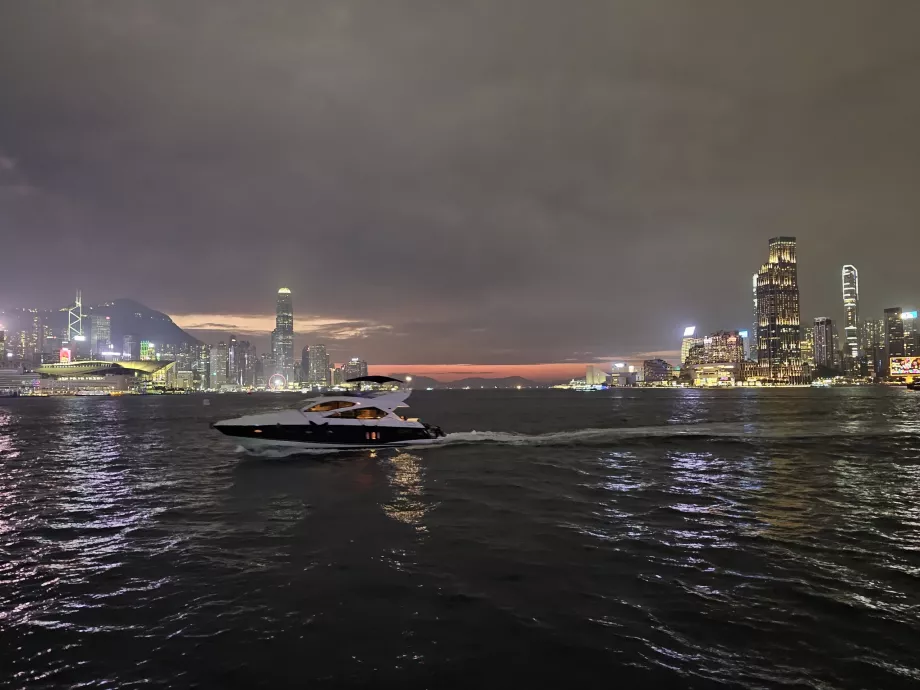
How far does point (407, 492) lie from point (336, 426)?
11.7m

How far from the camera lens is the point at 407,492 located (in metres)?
18.6

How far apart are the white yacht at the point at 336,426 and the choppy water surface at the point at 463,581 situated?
6317 mm

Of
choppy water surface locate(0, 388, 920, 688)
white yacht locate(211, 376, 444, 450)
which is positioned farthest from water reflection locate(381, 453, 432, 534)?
white yacht locate(211, 376, 444, 450)

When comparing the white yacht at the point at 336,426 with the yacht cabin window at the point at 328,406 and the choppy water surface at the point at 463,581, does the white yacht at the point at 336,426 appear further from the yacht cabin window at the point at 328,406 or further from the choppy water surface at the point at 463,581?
the choppy water surface at the point at 463,581

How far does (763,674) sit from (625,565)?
4.19m

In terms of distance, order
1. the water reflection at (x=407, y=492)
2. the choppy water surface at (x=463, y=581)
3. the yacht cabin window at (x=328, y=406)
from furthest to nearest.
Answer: the yacht cabin window at (x=328, y=406)
the water reflection at (x=407, y=492)
the choppy water surface at (x=463, y=581)

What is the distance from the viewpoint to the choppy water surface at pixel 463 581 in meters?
6.62

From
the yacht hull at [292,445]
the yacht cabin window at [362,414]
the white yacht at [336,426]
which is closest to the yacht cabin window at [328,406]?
the white yacht at [336,426]

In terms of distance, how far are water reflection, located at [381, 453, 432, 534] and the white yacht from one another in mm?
2770

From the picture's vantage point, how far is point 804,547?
11.6m

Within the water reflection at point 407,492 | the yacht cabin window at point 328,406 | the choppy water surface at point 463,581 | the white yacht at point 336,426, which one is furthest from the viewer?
the yacht cabin window at point 328,406

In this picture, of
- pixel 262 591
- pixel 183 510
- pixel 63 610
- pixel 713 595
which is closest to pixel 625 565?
pixel 713 595

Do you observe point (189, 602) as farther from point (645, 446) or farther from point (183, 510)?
point (645, 446)

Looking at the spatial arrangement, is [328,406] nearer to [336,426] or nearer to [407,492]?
[336,426]
